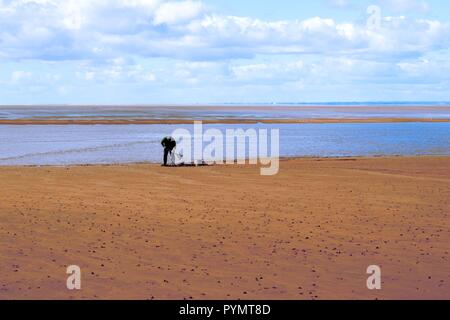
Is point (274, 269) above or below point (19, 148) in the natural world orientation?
below

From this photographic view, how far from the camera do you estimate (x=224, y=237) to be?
1287 cm

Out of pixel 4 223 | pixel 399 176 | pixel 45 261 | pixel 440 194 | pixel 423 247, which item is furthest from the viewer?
pixel 399 176

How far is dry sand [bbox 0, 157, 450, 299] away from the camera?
31.3 feet

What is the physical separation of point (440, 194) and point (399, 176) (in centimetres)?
521

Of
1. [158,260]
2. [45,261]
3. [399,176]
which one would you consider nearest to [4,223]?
[45,261]

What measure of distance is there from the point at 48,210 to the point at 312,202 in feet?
24.3

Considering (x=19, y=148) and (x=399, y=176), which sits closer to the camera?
(x=399, y=176)

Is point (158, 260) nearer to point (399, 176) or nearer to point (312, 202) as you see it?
point (312, 202)

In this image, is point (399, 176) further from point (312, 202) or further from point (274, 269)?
point (274, 269)

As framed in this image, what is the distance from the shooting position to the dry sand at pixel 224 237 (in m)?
9.54

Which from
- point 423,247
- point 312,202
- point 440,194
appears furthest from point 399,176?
point 423,247
